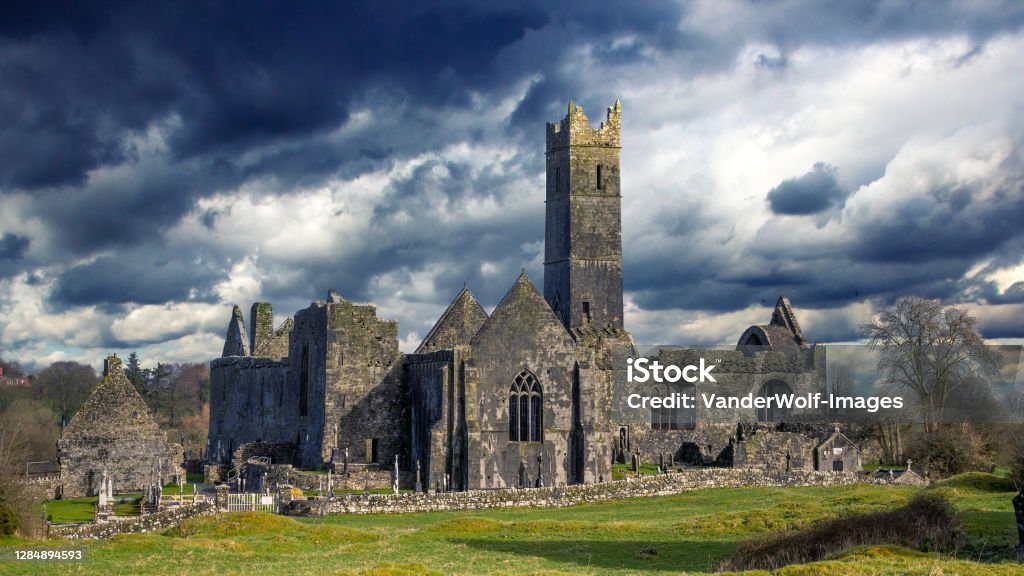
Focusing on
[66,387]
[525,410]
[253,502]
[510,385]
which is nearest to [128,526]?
[253,502]

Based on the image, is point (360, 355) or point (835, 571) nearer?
point (835, 571)

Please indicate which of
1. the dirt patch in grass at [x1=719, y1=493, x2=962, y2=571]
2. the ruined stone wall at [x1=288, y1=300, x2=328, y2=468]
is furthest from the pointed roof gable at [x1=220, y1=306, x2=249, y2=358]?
the dirt patch in grass at [x1=719, y1=493, x2=962, y2=571]

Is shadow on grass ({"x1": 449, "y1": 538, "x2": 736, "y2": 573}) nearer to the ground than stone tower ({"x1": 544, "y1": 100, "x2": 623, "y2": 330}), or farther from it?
nearer to the ground

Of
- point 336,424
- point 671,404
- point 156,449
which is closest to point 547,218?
point 671,404

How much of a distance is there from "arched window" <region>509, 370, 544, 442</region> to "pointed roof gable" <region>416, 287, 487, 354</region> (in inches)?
257

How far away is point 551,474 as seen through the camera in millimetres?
50094

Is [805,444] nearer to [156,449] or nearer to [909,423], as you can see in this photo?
[909,423]

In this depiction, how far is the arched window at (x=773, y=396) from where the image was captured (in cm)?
7888

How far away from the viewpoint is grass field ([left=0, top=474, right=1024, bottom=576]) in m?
24.8

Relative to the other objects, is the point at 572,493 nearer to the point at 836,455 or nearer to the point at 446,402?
the point at 446,402

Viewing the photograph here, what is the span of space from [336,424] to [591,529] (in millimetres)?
19620

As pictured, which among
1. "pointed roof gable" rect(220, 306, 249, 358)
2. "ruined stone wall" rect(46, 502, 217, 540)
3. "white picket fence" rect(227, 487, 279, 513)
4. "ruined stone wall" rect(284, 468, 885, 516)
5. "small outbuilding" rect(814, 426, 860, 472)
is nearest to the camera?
"ruined stone wall" rect(46, 502, 217, 540)

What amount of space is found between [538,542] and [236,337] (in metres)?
42.8

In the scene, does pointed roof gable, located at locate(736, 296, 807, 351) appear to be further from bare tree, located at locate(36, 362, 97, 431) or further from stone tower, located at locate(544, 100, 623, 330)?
bare tree, located at locate(36, 362, 97, 431)
